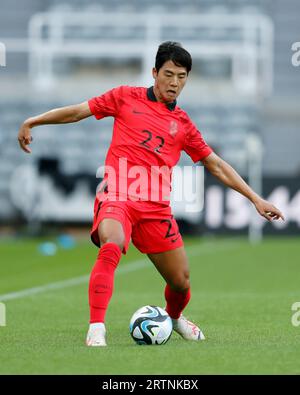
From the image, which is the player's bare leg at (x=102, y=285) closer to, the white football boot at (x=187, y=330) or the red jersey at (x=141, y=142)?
the red jersey at (x=141, y=142)

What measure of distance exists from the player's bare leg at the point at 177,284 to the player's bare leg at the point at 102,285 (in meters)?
0.48

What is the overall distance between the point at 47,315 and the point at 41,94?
1911 centimetres

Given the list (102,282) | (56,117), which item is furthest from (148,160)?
(102,282)

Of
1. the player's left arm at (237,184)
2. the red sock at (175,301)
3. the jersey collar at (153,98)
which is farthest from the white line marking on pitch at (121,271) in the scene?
the jersey collar at (153,98)

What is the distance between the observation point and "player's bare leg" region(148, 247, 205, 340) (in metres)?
6.81

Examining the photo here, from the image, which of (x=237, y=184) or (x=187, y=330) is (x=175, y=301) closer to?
(x=187, y=330)

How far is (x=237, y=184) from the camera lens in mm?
7090

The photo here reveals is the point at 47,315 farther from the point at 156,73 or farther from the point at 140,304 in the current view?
the point at 156,73

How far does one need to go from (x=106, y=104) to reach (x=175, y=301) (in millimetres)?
1342

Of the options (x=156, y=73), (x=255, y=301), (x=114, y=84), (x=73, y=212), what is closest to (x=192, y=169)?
(x=73, y=212)

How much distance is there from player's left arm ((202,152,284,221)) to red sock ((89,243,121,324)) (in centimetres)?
110

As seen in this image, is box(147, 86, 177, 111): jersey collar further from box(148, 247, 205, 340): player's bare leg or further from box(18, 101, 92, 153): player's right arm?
box(148, 247, 205, 340): player's bare leg

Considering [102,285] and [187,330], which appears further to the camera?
[187,330]

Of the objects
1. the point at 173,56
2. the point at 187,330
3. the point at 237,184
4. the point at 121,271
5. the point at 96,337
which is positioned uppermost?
the point at 121,271
